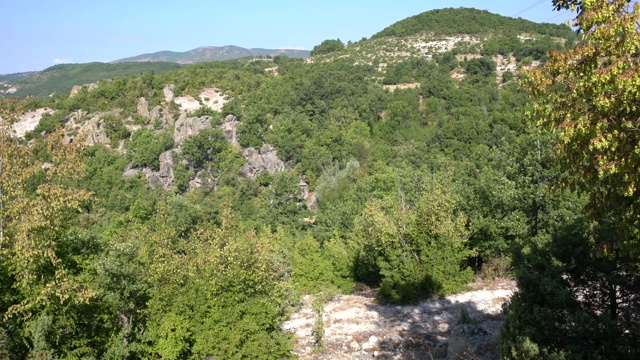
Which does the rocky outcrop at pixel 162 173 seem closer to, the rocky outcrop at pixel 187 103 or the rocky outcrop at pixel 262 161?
the rocky outcrop at pixel 262 161

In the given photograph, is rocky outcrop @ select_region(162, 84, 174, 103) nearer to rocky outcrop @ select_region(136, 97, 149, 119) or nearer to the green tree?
rocky outcrop @ select_region(136, 97, 149, 119)

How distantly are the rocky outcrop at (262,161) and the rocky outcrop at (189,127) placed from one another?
8.68 meters

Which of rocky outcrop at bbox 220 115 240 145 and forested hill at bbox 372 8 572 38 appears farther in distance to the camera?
forested hill at bbox 372 8 572 38

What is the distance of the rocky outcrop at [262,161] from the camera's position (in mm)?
65688

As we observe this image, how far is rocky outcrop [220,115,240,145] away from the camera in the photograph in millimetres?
70188

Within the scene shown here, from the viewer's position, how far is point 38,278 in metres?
12.1

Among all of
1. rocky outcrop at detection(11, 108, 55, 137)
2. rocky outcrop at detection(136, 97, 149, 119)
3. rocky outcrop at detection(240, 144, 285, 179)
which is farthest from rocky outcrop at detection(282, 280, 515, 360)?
rocky outcrop at detection(11, 108, 55, 137)

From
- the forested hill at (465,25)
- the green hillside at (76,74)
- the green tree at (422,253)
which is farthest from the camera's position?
the green hillside at (76,74)

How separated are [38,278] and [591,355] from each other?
12.8 meters

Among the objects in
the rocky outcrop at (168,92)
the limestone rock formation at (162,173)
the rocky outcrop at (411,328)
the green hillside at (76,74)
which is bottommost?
the limestone rock formation at (162,173)

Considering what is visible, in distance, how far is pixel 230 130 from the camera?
233 feet

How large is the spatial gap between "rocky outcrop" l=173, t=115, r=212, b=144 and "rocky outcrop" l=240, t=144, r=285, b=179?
8.68 meters

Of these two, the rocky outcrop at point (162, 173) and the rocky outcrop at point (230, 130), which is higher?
the rocky outcrop at point (230, 130)

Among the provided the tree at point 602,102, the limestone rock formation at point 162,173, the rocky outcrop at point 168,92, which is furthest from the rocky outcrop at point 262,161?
the tree at point 602,102
